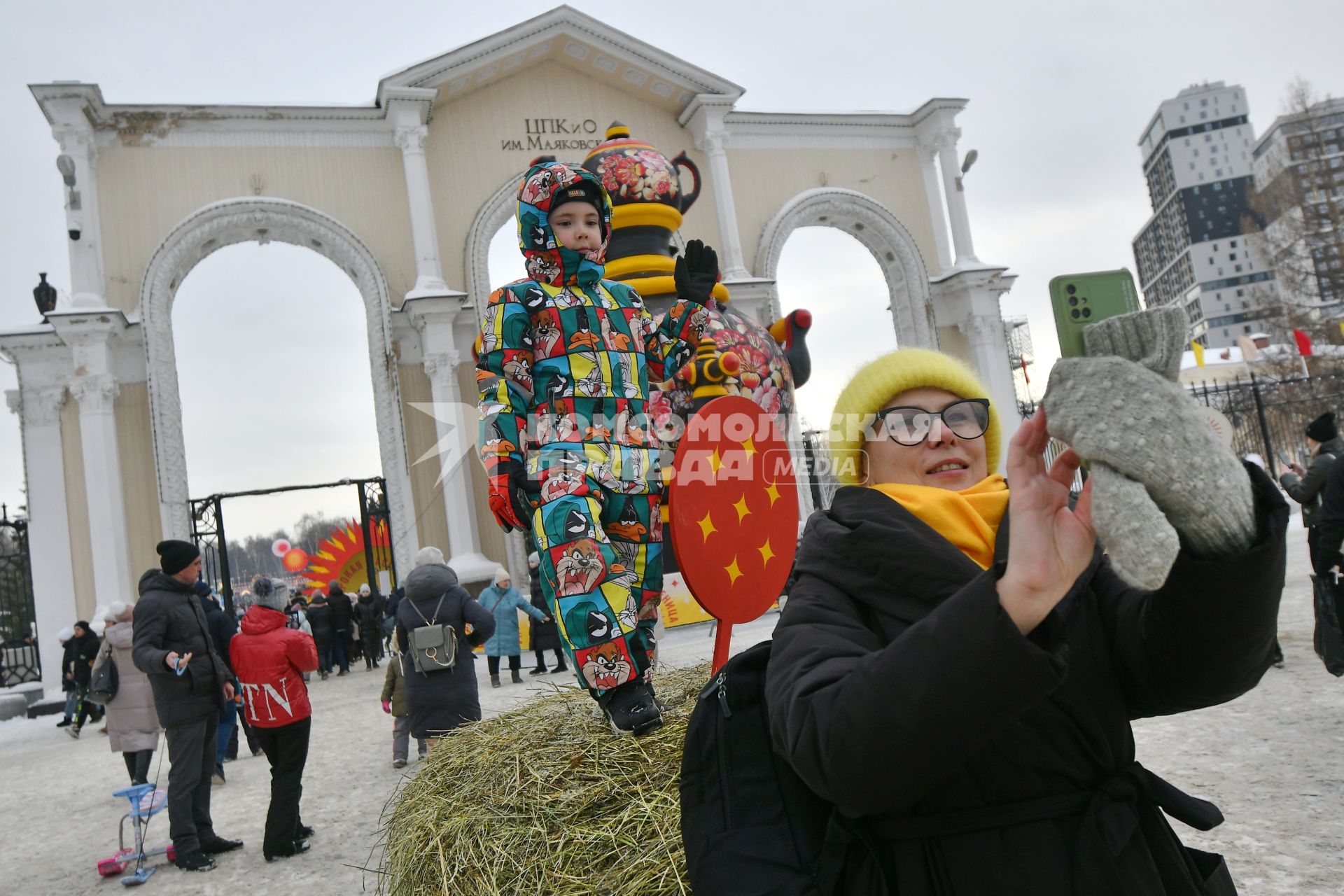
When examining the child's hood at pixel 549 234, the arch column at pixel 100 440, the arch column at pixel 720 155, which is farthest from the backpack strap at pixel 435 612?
the arch column at pixel 720 155

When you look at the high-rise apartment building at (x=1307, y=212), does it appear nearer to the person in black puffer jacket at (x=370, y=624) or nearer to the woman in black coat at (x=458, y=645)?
the person in black puffer jacket at (x=370, y=624)

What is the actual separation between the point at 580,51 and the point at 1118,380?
13963 mm

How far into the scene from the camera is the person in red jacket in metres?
4.08

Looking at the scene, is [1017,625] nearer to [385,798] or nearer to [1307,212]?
[385,798]

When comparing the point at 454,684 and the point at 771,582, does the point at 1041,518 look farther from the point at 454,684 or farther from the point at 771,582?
the point at 454,684

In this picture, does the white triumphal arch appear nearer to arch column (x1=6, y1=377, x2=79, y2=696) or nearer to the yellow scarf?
arch column (x1=6, y1=377, x2=79, y2=696)

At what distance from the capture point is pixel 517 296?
2.81 metres

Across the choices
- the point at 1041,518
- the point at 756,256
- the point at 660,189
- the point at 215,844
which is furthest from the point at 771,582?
the point at 756,256

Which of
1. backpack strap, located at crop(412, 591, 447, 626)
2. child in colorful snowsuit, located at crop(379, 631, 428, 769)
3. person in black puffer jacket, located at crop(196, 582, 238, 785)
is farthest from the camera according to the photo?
person in black puffer jacket, located at crop(196, 582, 238, 785)

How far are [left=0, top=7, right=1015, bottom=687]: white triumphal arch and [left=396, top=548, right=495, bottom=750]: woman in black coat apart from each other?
17.3ft

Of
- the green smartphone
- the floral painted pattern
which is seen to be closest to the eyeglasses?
the green smartphone

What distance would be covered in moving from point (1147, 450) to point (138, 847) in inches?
185

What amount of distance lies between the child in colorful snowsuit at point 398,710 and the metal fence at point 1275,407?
1283 cm

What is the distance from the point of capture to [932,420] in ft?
4.71
